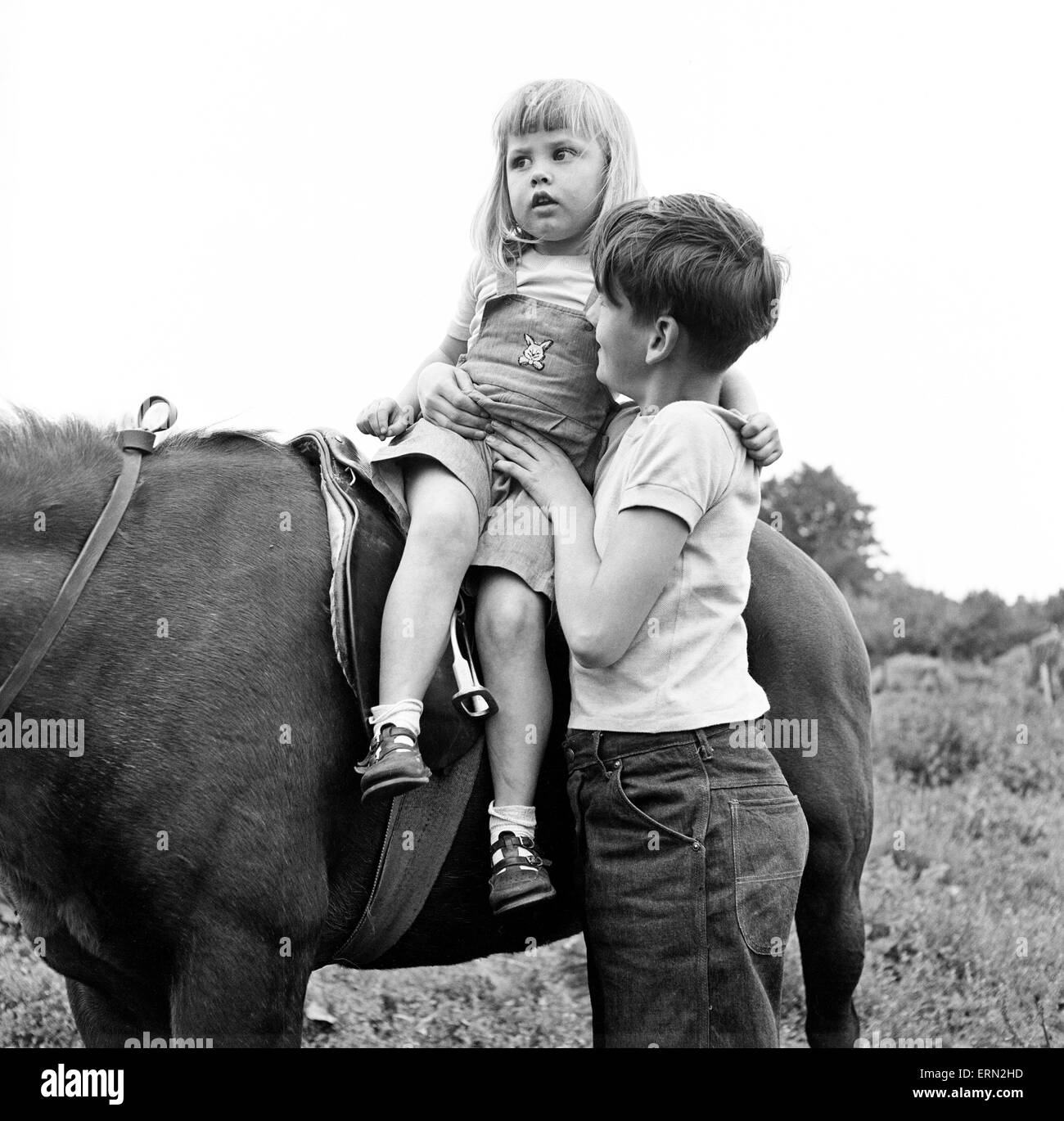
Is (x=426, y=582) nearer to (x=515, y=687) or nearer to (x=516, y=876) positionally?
(x=515, y=687)

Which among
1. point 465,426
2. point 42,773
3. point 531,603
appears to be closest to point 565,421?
point 465,426

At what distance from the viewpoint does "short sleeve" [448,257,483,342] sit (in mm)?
3086

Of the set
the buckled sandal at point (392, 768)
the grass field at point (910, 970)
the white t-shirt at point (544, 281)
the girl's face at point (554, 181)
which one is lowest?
the grass field at point (910, 970)

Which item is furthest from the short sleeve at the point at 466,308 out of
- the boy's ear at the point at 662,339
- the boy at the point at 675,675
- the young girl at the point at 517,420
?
the boy's ear at the point at 662,339

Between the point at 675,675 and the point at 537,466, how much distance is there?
60cm

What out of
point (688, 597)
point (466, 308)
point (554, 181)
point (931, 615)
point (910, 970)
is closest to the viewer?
point (688, 597)

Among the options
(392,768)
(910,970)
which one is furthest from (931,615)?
(392,768)

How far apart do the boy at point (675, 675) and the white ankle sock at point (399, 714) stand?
0.35m

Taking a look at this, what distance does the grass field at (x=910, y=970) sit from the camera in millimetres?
4582

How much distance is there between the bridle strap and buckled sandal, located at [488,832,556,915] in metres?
1.02

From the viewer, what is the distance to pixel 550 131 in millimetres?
2857

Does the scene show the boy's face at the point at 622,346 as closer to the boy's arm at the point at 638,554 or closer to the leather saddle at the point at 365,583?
the boy's arm at the point at 638,554

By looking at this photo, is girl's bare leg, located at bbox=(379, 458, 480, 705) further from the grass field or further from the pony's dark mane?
the grass field
